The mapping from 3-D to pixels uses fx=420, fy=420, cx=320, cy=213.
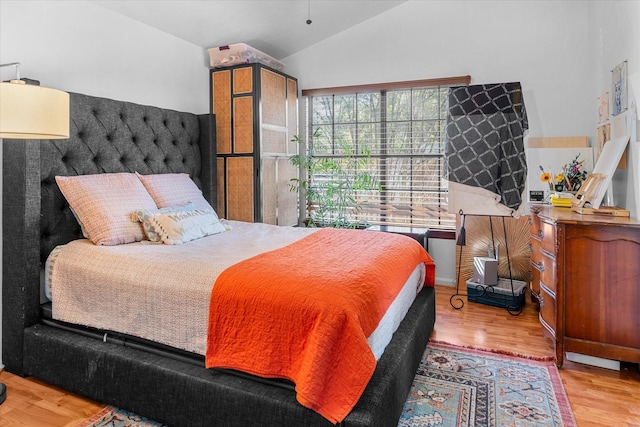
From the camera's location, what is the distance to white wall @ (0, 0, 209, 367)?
91.5 inches

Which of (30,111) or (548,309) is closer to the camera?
(30,111)

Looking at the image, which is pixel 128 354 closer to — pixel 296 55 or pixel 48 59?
pixel 48 59

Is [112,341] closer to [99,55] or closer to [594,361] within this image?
[99,55]

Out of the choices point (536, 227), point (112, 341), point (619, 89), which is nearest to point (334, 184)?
point (536, 227)

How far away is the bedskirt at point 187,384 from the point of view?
4.87 ft

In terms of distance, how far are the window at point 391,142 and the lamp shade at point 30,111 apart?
99.4 inches

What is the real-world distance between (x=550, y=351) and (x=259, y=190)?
247cm

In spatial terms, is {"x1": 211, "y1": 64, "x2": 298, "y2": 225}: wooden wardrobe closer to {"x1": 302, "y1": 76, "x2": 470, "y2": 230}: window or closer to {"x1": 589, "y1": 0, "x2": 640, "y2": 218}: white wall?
{"x1": 302, "y1": 76, "x2": 470, "y2": 230}: window

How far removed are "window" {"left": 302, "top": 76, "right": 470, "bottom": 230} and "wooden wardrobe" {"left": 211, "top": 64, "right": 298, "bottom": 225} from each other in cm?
54

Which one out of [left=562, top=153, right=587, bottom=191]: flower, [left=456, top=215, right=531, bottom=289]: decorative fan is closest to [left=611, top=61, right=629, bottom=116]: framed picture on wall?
[left=562, top=153, right=587, bottom=191]: flower

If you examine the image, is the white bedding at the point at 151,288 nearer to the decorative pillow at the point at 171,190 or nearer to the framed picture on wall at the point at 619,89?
the decorative pillow at the point at 171,190

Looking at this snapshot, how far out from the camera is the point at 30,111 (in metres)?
1.76

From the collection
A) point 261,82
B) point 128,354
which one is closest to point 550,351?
A: point 128,354

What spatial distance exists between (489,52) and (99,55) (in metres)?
3.11
